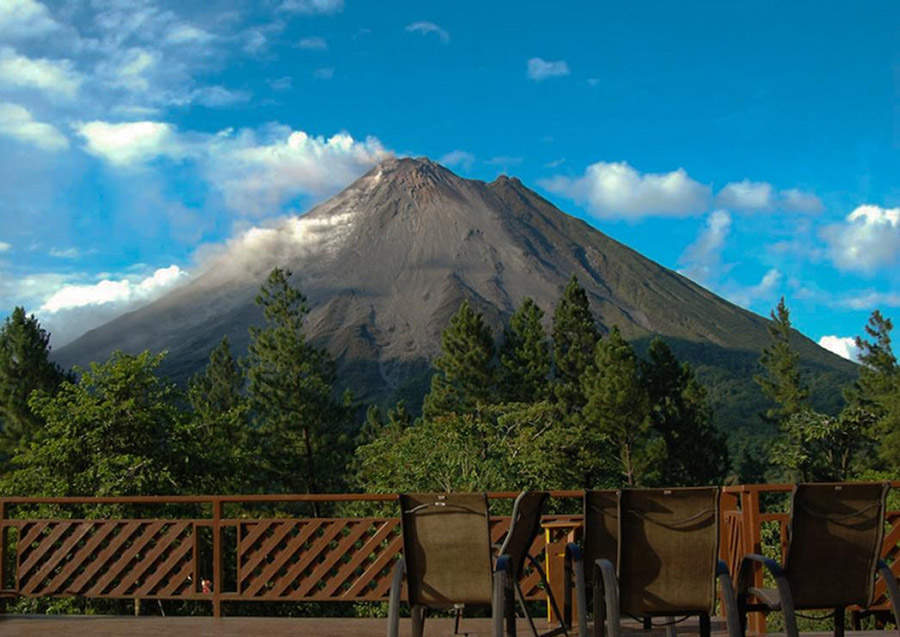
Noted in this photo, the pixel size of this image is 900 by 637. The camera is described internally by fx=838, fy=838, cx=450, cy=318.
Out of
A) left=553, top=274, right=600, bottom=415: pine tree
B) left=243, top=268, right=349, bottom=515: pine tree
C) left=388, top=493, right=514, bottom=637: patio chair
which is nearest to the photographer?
left=388, top=493, right=514, bottom=637: patio chair

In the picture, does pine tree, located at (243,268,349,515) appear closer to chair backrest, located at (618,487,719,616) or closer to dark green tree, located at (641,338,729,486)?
dark green tree, located at (641,338,729,486)

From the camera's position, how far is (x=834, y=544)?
10.5ft

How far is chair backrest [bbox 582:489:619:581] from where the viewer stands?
3.60m

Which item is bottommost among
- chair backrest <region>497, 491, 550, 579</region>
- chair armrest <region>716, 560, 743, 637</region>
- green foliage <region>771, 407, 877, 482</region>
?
green foliage <region>771, 407, 877, 482</region>

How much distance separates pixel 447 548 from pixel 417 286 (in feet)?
324

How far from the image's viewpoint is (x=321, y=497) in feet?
19.1

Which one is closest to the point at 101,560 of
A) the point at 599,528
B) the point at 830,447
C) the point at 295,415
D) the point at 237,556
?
the point at 237,556

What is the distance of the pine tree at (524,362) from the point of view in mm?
31156

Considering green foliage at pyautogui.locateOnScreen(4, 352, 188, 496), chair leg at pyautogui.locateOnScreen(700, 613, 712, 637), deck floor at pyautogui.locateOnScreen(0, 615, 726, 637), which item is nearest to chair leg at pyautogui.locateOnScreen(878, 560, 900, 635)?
chair leg at pyautogui.locateOnScreen(700, 613, 712, 637)

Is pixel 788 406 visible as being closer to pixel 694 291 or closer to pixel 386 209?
pixel 694 291

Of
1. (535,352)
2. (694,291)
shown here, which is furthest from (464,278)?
(535,352)

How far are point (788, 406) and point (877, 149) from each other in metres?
11.3

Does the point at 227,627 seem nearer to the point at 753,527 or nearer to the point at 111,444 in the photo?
the point at 753,527

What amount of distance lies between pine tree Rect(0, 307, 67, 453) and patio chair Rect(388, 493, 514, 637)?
2570 cm
